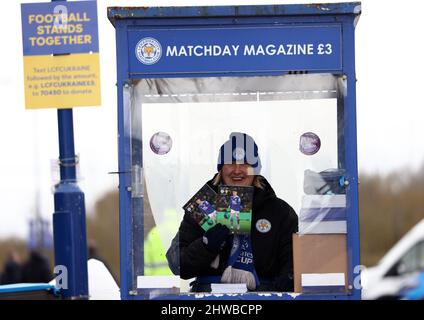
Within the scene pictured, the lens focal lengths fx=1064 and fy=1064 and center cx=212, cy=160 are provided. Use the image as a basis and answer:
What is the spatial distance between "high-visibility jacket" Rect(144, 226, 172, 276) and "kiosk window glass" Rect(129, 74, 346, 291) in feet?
0.14

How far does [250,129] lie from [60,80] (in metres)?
2.00

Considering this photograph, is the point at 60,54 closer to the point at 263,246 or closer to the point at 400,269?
the point at 263,246

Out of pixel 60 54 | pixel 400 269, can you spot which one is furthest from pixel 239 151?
pixel 400 269

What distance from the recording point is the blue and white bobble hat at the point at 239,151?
274 inches

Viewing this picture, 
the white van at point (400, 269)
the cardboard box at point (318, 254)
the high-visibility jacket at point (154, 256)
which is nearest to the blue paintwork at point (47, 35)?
the high-visibility jacket at point (154, 256)

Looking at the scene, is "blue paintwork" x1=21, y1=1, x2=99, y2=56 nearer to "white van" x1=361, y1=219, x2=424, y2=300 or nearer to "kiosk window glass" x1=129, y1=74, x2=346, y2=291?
"kiosk window glass" x1=129, y1=74, x2=346, y2=291

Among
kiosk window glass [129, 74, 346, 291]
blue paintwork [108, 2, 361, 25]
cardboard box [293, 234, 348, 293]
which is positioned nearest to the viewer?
blue paintwork [108, 2, 361, 25]

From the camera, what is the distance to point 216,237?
268 inches

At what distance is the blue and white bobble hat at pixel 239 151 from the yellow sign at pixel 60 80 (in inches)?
65.6

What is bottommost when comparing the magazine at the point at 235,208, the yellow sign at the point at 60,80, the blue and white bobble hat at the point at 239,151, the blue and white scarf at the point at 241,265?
the blue and white scarf at the point at 241,265

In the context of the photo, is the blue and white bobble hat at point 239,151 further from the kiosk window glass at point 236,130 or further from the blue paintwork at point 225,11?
the blue paintwork at point 225,11

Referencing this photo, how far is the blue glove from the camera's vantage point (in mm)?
6776

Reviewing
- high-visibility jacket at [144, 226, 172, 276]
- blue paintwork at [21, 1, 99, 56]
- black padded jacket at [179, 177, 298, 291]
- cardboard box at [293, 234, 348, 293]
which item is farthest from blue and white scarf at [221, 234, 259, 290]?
blue paintwork at [21, 1, 99, 56]
